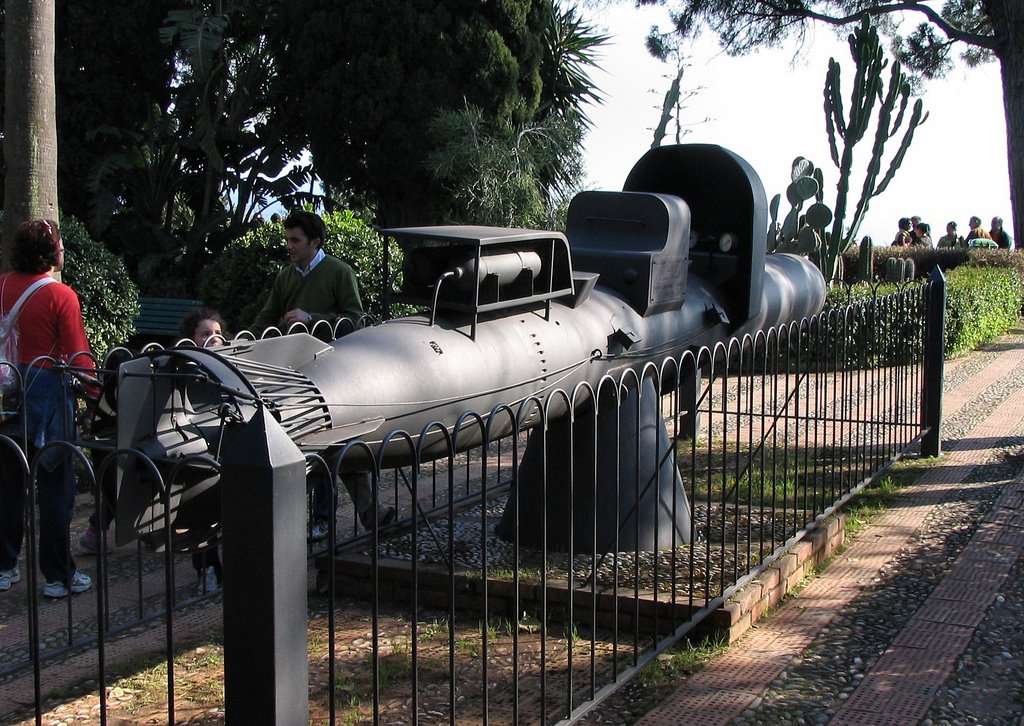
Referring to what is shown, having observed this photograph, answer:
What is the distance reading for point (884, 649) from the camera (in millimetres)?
4336

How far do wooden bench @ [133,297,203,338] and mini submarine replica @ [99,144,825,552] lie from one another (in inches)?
398

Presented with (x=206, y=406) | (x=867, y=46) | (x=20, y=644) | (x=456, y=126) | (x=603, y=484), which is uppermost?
(x=867, y=46)

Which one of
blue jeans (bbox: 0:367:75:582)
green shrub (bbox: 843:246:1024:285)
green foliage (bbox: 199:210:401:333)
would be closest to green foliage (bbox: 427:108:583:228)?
green foliage (bbox: 199:210:401:333)

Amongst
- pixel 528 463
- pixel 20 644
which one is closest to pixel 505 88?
pixel 528 463

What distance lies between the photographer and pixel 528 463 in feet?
16.9

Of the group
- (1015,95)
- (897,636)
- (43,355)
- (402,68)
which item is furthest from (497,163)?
(1015,95)

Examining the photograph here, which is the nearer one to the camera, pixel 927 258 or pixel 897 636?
pixel 897 636

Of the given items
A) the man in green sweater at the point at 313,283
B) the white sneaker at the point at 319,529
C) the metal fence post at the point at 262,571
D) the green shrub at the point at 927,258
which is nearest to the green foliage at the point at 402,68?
the green shrub at the point at 927,258

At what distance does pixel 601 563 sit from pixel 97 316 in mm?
6748

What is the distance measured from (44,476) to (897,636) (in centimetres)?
376

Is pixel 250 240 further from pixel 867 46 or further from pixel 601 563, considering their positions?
pixel 867 46

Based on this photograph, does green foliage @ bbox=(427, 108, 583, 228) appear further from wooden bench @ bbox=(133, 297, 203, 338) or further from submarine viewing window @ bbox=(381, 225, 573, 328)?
submarine viewing window @ bbox=(381, 225, 573, 328)

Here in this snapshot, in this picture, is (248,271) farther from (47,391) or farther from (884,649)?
(884,649)

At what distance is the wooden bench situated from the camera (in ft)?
47.9
